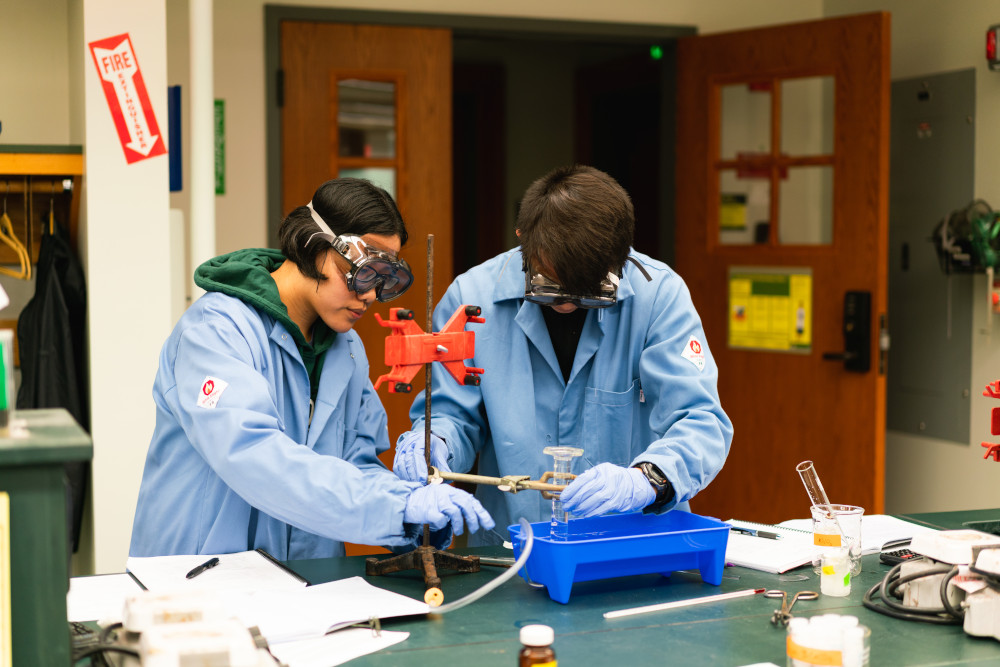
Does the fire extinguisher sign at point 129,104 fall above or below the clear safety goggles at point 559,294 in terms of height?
above

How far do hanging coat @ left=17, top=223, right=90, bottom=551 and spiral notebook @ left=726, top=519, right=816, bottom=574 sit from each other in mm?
2057

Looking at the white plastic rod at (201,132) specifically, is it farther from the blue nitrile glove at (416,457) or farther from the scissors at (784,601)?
the scissors at (784,601)

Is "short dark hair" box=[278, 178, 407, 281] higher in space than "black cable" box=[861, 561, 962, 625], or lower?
higher

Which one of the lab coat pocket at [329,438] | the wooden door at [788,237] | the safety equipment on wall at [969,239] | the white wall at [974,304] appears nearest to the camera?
the lab coat pocket at [329,438]

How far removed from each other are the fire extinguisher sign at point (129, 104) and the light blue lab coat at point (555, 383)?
1263 mm

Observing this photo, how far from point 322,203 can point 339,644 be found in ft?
2.82

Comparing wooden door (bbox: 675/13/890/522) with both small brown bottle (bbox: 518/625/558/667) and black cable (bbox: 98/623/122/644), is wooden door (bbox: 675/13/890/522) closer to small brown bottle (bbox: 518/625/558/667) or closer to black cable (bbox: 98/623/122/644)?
small brown bottle (bbox: 518/625/558/667)

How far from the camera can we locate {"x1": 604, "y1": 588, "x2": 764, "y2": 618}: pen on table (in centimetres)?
167

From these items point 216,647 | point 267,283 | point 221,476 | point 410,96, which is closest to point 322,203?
point 267,283

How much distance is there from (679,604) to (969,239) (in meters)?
2.70

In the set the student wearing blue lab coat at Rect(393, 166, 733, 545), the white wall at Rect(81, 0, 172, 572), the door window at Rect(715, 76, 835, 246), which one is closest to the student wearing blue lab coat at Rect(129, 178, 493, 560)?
the student wearing blue lab coat at Rect(393, 166, 733, 545)

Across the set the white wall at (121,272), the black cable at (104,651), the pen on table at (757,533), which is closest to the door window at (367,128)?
the white wall at (121,272)

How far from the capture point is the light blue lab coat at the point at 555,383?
2174 mm

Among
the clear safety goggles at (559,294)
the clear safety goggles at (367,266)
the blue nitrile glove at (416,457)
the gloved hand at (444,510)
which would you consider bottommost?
the gloved hand at (444,510)
